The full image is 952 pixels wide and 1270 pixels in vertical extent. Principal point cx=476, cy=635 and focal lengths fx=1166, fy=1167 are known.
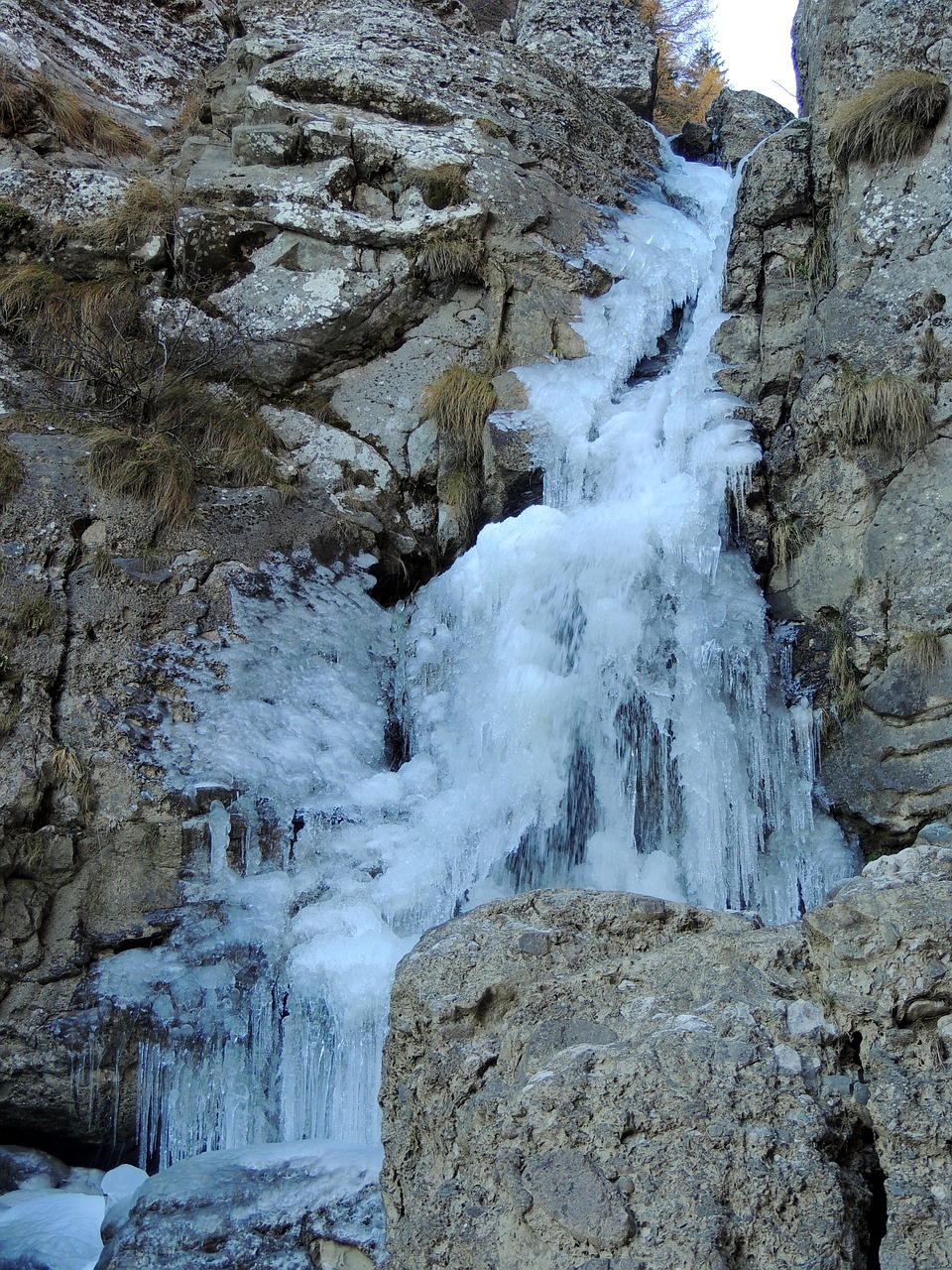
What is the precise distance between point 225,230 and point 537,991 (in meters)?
7.44

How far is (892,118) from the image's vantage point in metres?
7.75

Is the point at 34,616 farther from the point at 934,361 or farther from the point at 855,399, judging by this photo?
the point at 934,361

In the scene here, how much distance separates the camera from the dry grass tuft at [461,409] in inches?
324

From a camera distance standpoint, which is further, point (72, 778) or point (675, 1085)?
point (72, 778)

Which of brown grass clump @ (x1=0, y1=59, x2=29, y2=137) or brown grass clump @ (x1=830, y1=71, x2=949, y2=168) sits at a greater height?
brown grass clump @ (x1=0, y1=59, x2=29, y2=137)

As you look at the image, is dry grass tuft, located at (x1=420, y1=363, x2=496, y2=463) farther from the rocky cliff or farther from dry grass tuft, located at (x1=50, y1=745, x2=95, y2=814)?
dry grass tuft, located at (x1=50, y1=745, x2=95, y2=814)

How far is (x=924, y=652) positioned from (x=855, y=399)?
1690 millimetres

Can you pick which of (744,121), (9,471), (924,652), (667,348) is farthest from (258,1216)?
(744,121)

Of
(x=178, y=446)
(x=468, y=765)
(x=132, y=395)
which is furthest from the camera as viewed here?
(x=132, y=395)

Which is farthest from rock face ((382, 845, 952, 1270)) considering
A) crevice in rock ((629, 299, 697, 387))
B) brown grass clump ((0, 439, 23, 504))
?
crevice in rock ((629, 299, 697, 387))

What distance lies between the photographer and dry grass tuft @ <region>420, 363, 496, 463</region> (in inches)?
324

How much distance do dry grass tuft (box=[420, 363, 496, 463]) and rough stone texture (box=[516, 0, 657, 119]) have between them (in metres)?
5.50

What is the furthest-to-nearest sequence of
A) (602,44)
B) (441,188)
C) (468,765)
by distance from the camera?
(602,44), (441,188), (468,765)

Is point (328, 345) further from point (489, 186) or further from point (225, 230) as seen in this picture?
point (489, 186)
